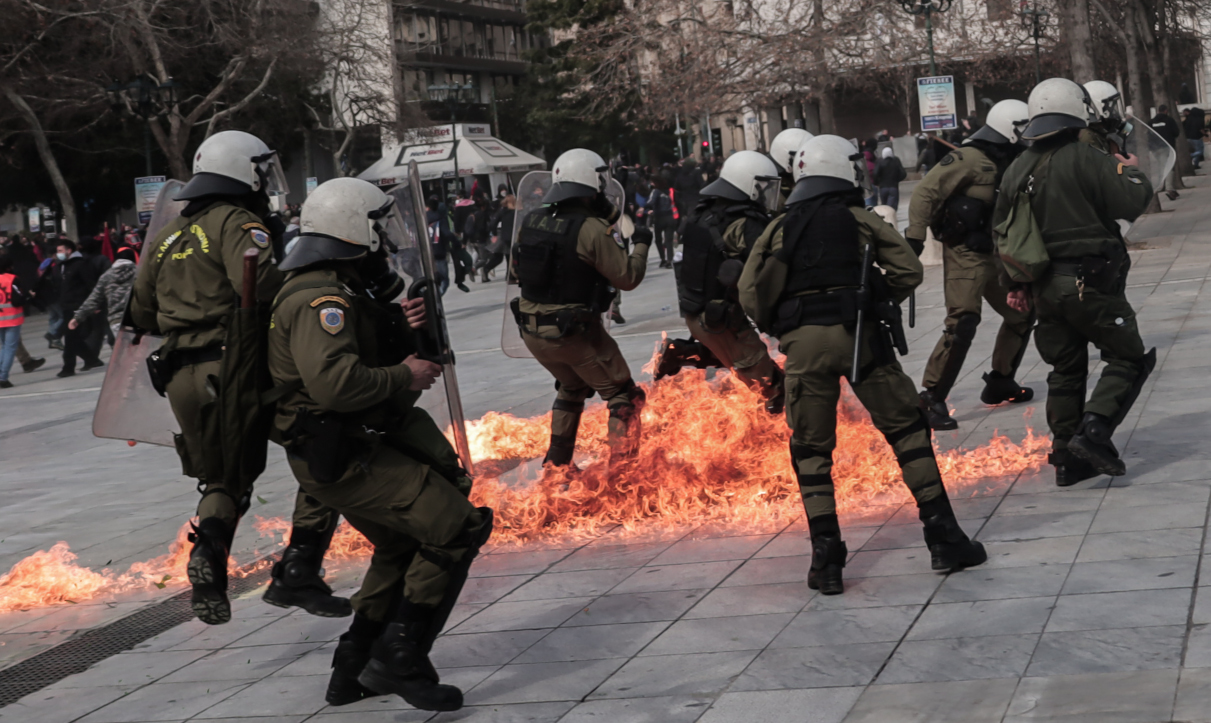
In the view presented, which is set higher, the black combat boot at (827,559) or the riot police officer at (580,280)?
the riot police officer at (580,280)

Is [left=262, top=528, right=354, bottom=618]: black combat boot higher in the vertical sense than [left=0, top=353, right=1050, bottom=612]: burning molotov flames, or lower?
higher

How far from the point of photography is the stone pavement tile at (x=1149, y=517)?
5.24 metres

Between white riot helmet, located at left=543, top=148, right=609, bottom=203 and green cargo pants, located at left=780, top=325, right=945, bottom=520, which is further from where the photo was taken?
white riot helmet, located at left=543, top=148, right=609, bottom=203

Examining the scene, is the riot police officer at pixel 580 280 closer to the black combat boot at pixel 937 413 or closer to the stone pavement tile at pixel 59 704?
the black combat boot at pixel 937 413

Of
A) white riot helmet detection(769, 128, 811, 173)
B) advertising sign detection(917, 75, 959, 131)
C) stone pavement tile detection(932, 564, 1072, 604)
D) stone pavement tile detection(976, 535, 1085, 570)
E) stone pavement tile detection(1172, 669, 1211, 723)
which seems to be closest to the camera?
stone pavement tile detection(1172, 669, 1211, 723)

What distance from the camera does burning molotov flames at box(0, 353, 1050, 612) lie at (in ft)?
20.9

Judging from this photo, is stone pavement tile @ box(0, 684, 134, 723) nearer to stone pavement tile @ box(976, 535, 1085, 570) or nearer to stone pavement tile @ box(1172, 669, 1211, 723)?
stone pavement tile @ box(976, 535, 1085, 570)

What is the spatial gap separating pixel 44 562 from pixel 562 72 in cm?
5392

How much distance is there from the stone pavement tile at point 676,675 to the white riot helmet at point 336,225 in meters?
1.59

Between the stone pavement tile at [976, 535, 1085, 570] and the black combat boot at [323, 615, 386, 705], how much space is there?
2293 millimetres

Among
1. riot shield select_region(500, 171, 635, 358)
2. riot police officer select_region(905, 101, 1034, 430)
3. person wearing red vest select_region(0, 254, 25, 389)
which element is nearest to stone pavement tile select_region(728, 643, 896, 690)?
riot police officer select_region(905, 101, 1034, 430)

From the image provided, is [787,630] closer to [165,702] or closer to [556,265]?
[165,702]

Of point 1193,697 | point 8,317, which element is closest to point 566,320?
point 1193,697

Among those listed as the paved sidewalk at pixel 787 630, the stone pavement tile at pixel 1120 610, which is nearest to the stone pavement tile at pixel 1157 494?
the paved sidewalk at pixel 787 630
